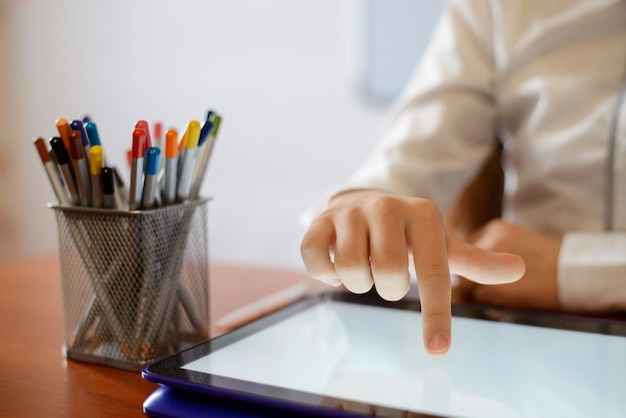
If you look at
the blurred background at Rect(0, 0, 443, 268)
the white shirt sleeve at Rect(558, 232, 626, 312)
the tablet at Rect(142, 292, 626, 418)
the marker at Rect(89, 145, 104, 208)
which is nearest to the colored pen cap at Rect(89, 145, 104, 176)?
the marker at Rect(89, 145, 104, 208)

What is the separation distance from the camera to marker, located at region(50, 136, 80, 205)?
1.32 feet

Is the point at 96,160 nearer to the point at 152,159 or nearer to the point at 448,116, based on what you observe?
the point at 152,159

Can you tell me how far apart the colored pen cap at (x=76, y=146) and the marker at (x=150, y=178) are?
0.04 meters

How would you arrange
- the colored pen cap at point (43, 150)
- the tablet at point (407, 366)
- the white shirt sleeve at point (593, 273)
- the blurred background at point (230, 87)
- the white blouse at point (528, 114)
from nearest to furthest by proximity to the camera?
1. the tablet at point (407, 366)
2. the colored pen cap at point (43, 150)
3. the white shirt sleeve at point (593, 273)
4. the white blouse at point (528, 114)
5. the blurred background at point (230, 87)

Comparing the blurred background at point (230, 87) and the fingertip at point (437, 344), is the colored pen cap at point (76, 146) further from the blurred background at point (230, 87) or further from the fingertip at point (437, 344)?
the blurred background at point (230, 87)

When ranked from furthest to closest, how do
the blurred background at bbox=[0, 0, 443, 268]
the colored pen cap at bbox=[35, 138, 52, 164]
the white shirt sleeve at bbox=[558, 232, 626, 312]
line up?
the blurred background at bbox=[0, 0, 443, 268] → the white shirt sleeve at bbox=[558, 232, 626, 312] → the colored pen cap at bbox=[35, 138, 52, 164]

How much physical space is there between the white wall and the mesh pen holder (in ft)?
3.92

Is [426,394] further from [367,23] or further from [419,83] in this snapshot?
[367,23]

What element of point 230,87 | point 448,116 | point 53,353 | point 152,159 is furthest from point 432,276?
point 230,87

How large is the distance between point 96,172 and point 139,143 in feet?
0.13

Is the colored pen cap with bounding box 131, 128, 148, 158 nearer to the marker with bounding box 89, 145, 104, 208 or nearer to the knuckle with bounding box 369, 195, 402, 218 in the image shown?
the marker with bounding box 89, 145, 104, 208

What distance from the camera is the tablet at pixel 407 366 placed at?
0.32 meters

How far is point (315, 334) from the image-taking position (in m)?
0.43

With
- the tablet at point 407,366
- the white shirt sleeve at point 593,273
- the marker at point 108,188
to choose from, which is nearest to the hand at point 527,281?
the white shirt sleeve at point 593,273
